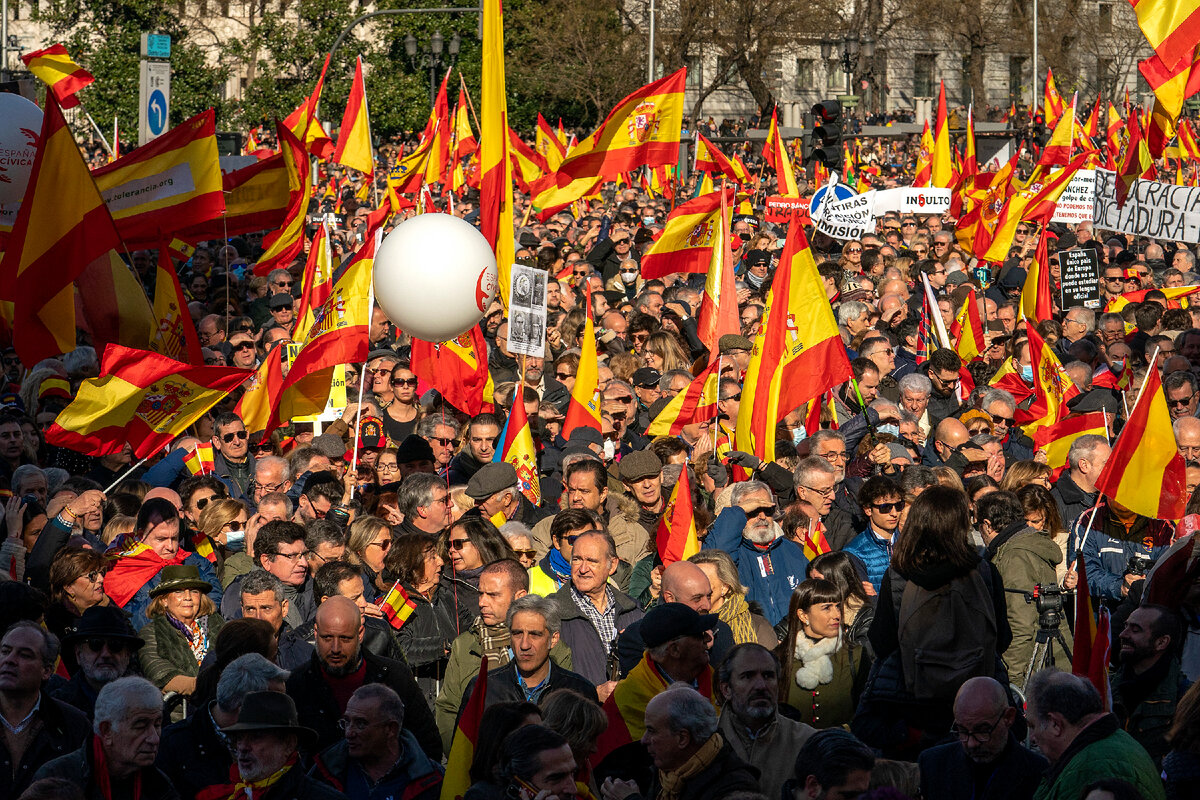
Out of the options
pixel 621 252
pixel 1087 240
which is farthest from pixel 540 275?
pixel 1087 240

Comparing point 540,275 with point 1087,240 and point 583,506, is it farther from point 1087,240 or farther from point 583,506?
point 1087,240

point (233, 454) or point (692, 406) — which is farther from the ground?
point (692, 406)

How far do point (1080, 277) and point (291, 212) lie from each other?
276 inches

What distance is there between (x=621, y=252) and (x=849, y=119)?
16.2 meters

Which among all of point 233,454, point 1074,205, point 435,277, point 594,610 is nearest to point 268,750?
point 594,610

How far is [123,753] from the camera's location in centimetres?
515

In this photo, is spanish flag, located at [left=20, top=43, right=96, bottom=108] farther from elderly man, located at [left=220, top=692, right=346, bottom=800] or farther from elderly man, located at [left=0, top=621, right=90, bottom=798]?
elderly man, located at [left=220, top=692, right=346, bottom=800]

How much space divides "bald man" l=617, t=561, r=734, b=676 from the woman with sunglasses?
15.1 feet

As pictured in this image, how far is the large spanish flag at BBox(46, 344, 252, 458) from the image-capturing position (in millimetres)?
8930

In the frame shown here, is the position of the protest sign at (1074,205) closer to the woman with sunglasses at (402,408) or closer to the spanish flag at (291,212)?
the spanish flag at (291,212)

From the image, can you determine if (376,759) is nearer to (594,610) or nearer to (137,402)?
(594,610)

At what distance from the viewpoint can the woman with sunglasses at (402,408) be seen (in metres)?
10.7

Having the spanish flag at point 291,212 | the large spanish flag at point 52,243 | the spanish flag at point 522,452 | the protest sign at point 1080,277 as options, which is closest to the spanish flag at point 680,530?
the spanish flag at point 522,452

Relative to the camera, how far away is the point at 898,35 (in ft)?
213
